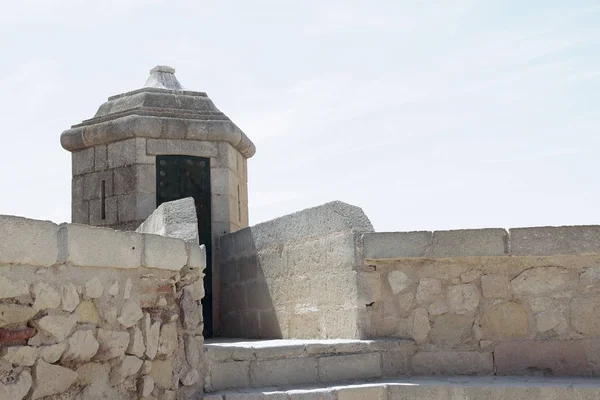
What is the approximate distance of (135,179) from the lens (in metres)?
8.19

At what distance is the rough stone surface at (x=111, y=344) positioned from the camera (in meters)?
4.43

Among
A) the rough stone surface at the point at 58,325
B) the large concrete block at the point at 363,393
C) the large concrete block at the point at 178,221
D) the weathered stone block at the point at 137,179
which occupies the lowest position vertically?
the large concrete block at the point at 363,393

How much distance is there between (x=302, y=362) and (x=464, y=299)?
139 cm

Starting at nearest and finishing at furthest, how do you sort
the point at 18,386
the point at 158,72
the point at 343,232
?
1. the point at 18,386
2. the point at 343,232
3. the point at 158,72

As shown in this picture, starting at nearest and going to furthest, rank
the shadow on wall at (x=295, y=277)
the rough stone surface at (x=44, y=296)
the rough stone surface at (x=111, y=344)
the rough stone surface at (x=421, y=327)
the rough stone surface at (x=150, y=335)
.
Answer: the rough stone surface at (x=44, y=296) < the rough stone surface at (x=111, y=344) < the rough stone surface at (x=150, y=335) < the rough stone surface at (x=421, y=327) < the shadow on wall at (x=295, y=277)

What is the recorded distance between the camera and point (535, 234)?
578 centimetres

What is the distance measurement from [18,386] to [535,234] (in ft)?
12.5

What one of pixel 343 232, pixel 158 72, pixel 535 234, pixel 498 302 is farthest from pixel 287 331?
pixel 158 72

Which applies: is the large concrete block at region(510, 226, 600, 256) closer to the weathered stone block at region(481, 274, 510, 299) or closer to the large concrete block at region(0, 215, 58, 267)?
the weathered stone block at region(481, 274, 510, 299)

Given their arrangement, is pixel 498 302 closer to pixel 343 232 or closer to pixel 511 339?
pixel 511 339

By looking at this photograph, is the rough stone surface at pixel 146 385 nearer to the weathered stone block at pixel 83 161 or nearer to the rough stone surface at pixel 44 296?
the rough stone surface at pixel 44 296

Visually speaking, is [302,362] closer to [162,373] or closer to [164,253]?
[162,373]

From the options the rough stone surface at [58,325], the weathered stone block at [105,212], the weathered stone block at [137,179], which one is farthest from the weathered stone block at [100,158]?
the rough stone surface at [58,325]

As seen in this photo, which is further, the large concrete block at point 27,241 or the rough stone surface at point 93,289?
the rough stone surface at point 93,289
